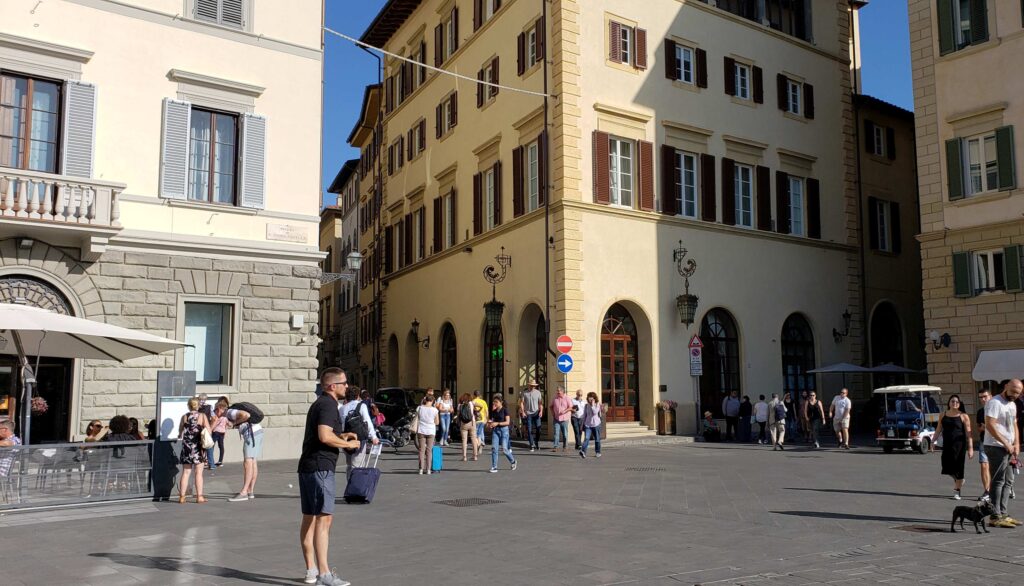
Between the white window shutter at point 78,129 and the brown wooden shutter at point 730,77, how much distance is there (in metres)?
19.8

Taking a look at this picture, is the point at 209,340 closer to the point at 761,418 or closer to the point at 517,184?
the point at 517,184

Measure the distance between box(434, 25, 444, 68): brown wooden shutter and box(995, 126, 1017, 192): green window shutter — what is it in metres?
19.6

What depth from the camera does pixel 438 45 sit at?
3553 centimetres

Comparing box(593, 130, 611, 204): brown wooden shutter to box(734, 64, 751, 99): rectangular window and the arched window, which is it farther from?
the arched window

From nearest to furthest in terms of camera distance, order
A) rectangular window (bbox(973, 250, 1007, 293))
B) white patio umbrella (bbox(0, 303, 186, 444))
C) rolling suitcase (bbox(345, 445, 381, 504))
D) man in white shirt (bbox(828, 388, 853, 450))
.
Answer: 1. rolling suitcase (bbox(345, 445, 381, 504))
2. white patio umbrella (bbox(0, 303, 186, 444))
3. man in white shirt (bbox(828, 388, 853, 450))
4. rectangular window (bbox(973, 250, 1007, 293))

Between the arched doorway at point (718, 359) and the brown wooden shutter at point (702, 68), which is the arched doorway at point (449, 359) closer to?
the arched doorway at point (718, 359)

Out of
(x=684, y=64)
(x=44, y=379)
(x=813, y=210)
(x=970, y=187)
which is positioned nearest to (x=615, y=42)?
(x=684, y=64)

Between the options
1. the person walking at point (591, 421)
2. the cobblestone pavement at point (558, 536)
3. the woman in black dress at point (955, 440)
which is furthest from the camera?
the person walking at point (591, 421)

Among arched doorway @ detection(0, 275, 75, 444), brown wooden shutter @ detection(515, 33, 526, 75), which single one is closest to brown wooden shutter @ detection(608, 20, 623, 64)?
brown wooden shutter @ detection(515, 33, 526, 75)

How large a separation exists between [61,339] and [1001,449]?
13.5 m

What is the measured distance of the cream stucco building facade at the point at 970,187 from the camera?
24500mm

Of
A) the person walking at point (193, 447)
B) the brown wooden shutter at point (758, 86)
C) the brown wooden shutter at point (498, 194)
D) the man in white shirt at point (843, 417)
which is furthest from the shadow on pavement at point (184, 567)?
the brown wooden shutter at point (758, 86)

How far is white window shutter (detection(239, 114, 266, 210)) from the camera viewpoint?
780 inches

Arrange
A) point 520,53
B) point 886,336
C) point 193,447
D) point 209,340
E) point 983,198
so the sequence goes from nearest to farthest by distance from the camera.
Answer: point 193,447 < point 209,340 < point 983,198 < point 520,53 < point 886,336
